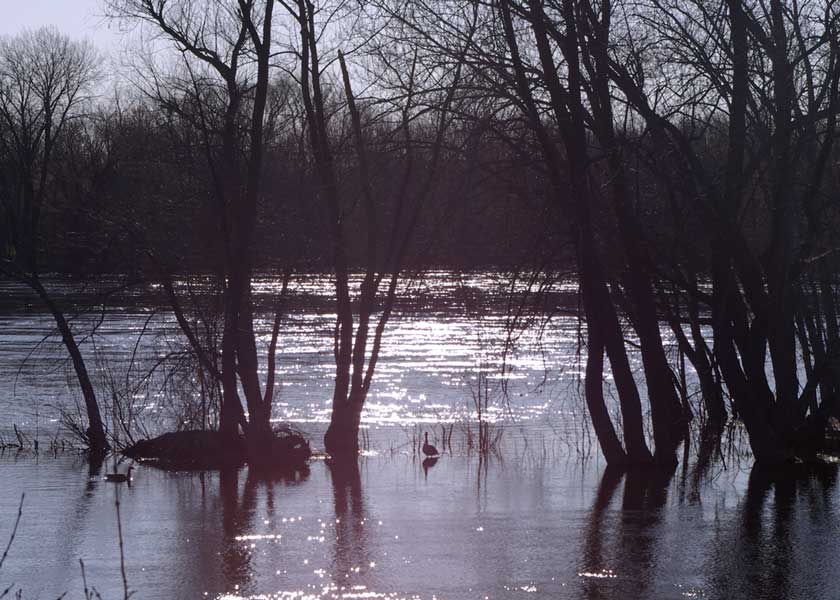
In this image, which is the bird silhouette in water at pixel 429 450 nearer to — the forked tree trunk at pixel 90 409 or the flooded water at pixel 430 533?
the flooded water at pixel 430 533

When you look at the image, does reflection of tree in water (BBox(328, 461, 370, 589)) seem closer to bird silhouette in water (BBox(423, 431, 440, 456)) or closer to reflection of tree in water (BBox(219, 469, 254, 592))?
reflection of tree in water (BBox(219, 469, 254, 592))

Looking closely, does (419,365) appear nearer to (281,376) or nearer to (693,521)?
(281,376)

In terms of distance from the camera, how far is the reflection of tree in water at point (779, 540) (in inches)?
401

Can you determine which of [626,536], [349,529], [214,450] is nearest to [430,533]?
[349,529]

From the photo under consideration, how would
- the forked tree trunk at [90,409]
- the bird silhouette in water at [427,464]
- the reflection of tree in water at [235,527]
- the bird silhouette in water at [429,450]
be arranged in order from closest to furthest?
1. the reflection of tree in water at [235,527]
2. the bird silhouette in water at [427,464]
3. the bird silhouette in water at [429,450]
4. the forked tree trunk at [90,409]

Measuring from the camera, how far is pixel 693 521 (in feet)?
43.2

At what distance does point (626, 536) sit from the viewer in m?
12.3

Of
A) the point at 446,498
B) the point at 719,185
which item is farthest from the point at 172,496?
the point at 719,185

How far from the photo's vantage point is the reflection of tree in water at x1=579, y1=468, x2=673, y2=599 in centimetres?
1020

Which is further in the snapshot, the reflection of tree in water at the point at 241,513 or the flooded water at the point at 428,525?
the reflection of tree in water at the point at 241,513

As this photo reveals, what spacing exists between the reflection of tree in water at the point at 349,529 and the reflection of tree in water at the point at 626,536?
6.03 feet

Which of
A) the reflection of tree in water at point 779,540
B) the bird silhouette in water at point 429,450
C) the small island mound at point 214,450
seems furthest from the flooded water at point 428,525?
the small island mound at point 214,450

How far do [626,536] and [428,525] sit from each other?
6.53 feet

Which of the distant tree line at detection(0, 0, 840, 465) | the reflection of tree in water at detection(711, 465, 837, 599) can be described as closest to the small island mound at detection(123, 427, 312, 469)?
the distant tree line at detection(0, 0, 840, 465)
